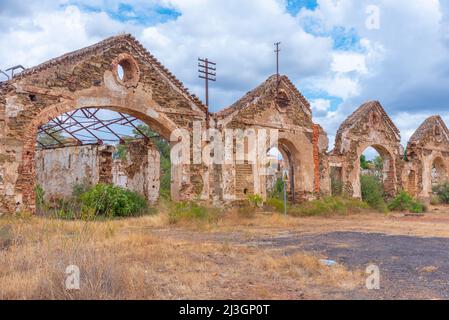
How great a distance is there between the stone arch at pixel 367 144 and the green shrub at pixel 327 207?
1990mm

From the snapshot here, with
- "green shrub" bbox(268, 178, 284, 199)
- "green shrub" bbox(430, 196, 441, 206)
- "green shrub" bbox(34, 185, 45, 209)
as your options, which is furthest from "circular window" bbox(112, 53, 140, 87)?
"green shrub" bbox(430, 196, 441, 206)

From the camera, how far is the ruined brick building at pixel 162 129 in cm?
1282

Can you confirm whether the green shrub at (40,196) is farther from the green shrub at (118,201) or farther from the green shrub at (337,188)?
the green shrub at (337,188)

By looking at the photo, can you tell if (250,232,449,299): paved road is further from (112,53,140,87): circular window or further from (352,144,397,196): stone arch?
(352,144,397,196): stone arch

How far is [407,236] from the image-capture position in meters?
11.0

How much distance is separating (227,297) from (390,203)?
21117mm

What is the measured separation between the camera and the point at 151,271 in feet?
20.8

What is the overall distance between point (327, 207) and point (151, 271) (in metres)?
14.0

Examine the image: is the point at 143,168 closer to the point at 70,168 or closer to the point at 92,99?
the point at 70,168

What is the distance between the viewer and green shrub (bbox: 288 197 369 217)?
19.0 m

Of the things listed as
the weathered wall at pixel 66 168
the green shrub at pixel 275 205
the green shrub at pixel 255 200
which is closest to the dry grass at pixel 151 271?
the green shrub at pixel 255 200

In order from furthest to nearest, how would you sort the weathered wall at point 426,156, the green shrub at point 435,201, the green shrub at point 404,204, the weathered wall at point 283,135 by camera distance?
the green shrub at point 435,201
the weathered wall at point 426,156
the green shrub at point 404,204
the weathered wall at point 283,135
